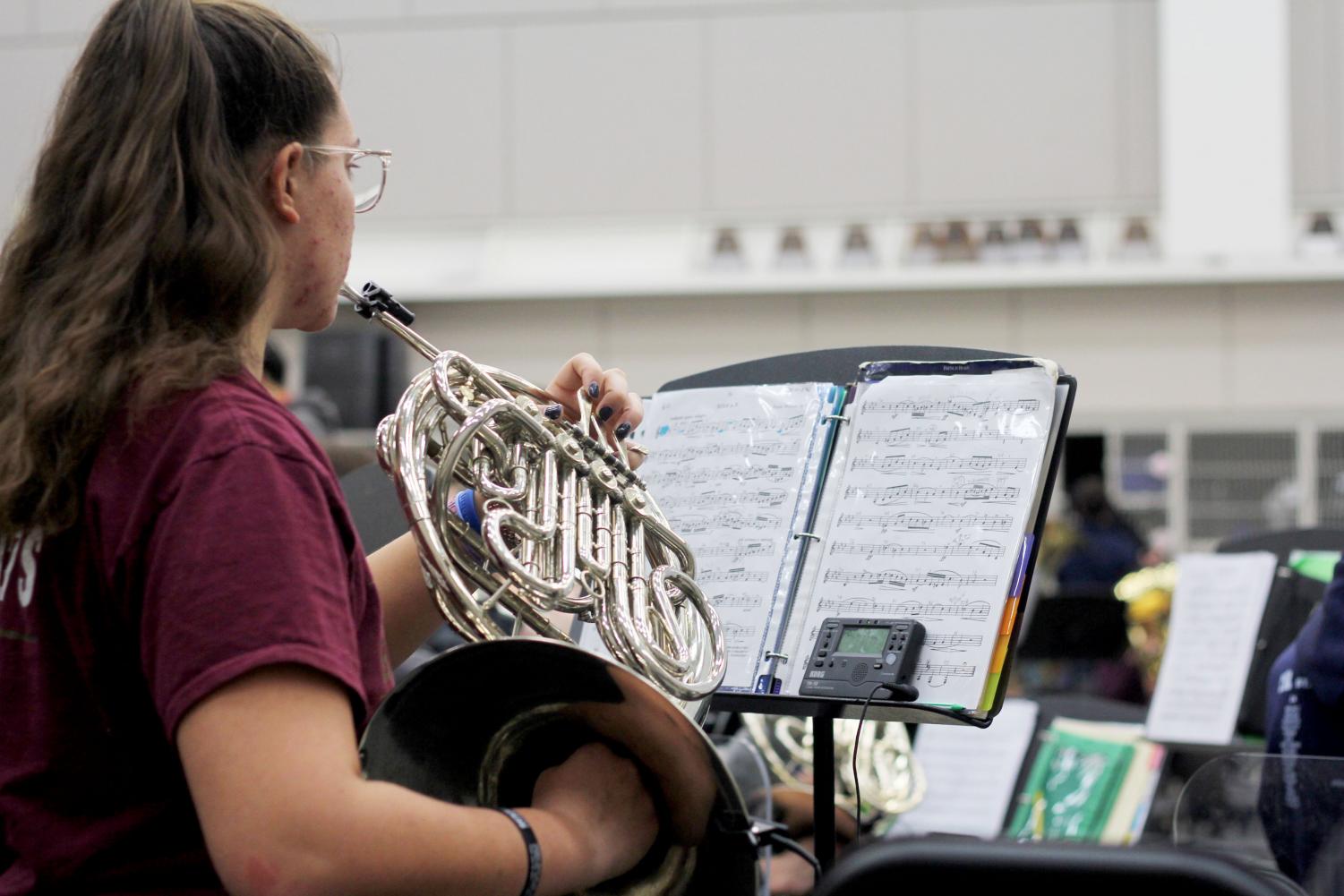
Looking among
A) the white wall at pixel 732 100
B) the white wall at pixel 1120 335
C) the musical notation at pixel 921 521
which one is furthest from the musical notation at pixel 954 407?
the white wall at pixel 732 100

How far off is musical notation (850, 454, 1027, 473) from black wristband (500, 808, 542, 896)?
0.66 meters

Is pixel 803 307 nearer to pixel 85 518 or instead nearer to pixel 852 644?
pixel 852 644

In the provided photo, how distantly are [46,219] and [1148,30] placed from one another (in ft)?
25.3

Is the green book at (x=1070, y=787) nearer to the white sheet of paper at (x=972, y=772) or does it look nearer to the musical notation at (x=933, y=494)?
the white sheet of paper at (x=972, y=772)

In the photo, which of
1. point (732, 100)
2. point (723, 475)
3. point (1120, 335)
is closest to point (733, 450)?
point (723, 475)

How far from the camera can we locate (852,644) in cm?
150

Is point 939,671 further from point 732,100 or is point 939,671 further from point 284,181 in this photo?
point 732,100

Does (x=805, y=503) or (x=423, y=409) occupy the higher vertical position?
(x=423, y=409)

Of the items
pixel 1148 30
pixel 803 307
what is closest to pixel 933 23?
pixel 1148 30

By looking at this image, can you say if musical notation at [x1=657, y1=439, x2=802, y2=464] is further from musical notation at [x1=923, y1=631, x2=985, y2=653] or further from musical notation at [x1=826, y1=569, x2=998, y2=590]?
musical notation at [x1=923, y1=631, x2=985, y2=653]

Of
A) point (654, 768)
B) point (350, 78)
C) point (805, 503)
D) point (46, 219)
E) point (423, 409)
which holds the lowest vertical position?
point (654, 768)

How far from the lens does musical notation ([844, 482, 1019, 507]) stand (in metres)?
1.51

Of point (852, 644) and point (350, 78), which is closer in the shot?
point (852, 644)

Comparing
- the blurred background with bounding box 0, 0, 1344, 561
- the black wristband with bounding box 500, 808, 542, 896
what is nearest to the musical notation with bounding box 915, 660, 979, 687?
the black wristband with bounding box 500, 808, 542, 896
